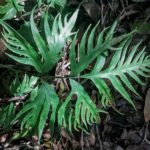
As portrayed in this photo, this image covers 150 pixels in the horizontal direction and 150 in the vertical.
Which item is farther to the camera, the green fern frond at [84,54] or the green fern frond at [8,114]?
the green fern frond at [8,114]

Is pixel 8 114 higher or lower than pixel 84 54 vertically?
lower

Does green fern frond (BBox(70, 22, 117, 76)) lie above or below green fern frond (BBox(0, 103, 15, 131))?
above

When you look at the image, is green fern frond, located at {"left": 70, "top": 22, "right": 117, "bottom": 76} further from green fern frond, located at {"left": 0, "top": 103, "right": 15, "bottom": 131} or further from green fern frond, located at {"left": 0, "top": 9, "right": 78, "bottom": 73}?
green fern frond, located at {"left": 0, "top": 103, "right": 15, "bottom": 131}

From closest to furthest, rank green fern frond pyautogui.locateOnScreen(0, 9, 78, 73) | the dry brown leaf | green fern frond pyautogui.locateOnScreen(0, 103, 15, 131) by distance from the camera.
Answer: green fern frond pyautogui.locateOnScreen(0, 9, 78, 73) → green fern frond pyautogui.locateOnScreen(0, 103, 15, 131) → the dry brown leaf

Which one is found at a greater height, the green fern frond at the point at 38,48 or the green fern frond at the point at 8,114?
the green fern frond at the point at 38,48

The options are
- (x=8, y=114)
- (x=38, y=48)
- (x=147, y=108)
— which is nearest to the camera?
(x=38, y=48)

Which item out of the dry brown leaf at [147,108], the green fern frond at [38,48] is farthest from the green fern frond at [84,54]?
the dry brown leaf at [147,108]

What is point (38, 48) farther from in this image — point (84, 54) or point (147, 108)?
point (147, 108)

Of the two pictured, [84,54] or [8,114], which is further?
[8,114]

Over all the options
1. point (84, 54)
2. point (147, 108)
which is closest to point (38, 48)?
Result: point (84, 54)

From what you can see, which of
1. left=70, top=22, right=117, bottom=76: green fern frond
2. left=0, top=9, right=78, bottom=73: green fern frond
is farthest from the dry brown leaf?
left=0, top=9, right=78, bottom=73: green fern frond

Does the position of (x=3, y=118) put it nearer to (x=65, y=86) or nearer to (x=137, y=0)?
(x=65, y=86)

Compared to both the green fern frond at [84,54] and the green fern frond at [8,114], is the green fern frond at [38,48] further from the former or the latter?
the green fern frond at [8,114]
